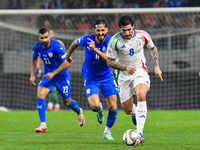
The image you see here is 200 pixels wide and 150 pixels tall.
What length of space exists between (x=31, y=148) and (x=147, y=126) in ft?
11.7

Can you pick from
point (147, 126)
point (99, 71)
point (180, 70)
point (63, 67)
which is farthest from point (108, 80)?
point (180, 70)

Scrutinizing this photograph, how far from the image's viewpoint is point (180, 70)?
41.7ft

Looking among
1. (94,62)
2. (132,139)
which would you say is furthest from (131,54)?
(132,139)

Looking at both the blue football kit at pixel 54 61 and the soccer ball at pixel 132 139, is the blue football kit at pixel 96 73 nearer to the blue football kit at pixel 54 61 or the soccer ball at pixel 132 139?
the blue football kit at pixel 54 61

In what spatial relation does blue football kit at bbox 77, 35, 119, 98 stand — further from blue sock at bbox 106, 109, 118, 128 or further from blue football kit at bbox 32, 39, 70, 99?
blue football kit at bbox 32, 39, 70, 99

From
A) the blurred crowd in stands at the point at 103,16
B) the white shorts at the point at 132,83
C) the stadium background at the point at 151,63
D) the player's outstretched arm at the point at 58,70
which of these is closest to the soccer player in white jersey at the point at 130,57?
the white shorts at the point at 132,83

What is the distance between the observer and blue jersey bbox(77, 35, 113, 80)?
649 centimetres

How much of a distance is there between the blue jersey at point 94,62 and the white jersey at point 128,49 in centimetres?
68

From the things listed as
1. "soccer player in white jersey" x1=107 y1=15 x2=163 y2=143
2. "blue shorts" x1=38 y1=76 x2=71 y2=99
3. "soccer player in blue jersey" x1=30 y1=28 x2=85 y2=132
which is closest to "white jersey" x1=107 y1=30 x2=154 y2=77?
"soccer player in white jersey" x1=107 y1=15 x2=163 y2=143

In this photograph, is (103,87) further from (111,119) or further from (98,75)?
(111,119)

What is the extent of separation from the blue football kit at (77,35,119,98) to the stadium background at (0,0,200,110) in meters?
6.11

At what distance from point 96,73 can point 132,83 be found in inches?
37.8

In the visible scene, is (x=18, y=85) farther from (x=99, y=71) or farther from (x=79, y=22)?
(x=99, y=71)

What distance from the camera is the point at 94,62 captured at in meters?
6.57
